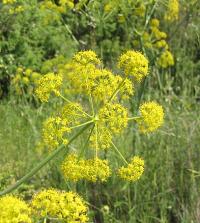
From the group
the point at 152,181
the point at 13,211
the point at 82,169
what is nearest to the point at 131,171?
the point at 82,169

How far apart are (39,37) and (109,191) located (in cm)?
362

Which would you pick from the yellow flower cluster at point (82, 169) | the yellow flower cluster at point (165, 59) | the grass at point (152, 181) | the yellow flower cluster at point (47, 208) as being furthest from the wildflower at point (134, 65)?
the yellow flower cluster at point (165, 59)

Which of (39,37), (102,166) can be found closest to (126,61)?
(102,166)

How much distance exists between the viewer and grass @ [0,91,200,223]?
4781 millimetres

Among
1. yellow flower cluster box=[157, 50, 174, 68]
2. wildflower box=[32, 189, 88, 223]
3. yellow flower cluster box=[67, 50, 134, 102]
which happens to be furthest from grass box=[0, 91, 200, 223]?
wildflower box=[32, 189, 88, 223]

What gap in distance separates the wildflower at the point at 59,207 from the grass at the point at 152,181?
2315 millimetres

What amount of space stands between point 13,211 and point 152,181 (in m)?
3.12

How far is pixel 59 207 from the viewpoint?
A: 2049mm

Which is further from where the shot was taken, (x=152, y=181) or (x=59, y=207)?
(x=152, y=181)

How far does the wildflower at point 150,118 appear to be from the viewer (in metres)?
2.49

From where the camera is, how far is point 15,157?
20.0ft

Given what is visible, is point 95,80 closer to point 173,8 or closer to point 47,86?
point 47,86

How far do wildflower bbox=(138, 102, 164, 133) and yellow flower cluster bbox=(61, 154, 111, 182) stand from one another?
232mm

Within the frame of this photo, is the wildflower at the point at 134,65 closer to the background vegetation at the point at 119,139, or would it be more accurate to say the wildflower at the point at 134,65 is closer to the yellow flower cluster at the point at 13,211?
the yellow flower cluster at the point at 13,211
